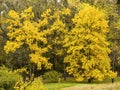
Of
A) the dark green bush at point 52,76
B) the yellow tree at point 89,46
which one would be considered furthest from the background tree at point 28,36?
the yellow tree at point 89,46

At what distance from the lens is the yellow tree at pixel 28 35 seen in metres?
42.6

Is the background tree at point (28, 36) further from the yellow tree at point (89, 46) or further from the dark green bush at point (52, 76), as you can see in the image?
the yellow tree at point (89, 46)

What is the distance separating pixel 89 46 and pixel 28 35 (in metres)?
6.76

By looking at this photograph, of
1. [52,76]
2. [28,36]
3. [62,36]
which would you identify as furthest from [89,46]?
[28,36]

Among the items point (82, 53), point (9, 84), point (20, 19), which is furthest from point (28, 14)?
point (9, 84)

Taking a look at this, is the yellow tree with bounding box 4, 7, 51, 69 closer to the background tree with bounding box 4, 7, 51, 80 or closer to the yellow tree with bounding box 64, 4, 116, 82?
the background tree with bounding box 4, 7, 51, 80

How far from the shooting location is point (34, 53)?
142 feet

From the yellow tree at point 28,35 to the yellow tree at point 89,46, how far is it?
287 centimetres

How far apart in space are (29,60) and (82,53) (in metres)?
6.15

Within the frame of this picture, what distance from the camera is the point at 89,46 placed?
41.7 metres

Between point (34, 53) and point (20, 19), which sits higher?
point (20, 19)

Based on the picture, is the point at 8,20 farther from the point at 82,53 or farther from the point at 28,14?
the point at 82,53

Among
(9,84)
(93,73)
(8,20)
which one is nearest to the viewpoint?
(9,84)

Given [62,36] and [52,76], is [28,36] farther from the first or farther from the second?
[52,76]
